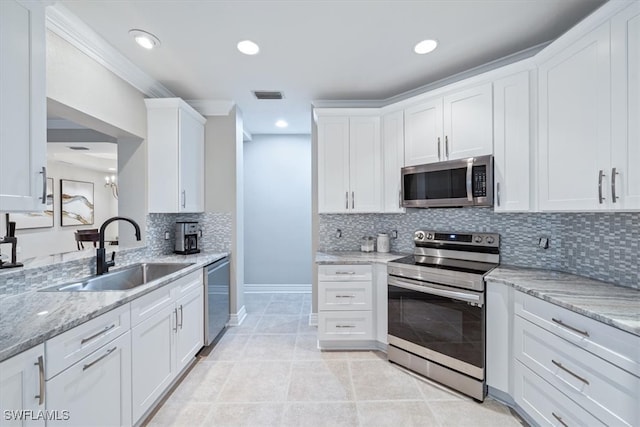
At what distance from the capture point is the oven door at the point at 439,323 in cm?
204

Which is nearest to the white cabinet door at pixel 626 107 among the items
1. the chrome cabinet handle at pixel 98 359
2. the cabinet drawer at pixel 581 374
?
the cabinet drawer at pixel 581 374

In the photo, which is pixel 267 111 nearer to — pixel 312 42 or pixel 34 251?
pixel 312 42

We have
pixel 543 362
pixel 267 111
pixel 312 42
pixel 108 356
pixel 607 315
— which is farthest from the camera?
pixel 267 111

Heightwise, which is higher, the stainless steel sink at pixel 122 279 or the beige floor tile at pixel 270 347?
the stainless steel sink at pixel 122 279

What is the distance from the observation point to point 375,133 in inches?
119

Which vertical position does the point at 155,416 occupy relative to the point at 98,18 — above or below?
below

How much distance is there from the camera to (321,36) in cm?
212

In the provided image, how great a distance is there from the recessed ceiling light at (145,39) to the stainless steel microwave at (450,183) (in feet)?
7.71

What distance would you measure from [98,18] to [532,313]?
3402mm

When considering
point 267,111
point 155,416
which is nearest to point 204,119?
point 267,111

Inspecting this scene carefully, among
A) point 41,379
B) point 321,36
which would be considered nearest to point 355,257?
point 321,36

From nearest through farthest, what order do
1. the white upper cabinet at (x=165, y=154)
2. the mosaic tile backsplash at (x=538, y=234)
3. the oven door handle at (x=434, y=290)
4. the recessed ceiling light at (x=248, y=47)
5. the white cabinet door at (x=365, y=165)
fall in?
1. the mosaic tile backsplash at (x=538, y=234)
2. the oven door handle at (x=434, y=290)
3. the recessed ceiling light at (x=248, y=47)
4. the white upper cabinet at (x=165, y=154)
5. the white cabinet door at (x=365, y=165)

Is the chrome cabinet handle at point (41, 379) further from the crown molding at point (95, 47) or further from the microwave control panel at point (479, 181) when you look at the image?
the microwave control panel at point (479, 181)

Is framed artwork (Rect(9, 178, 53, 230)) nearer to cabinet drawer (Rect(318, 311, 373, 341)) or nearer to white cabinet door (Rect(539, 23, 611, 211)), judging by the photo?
cabinet drawer (Rect(318, 311, 373, 341))
